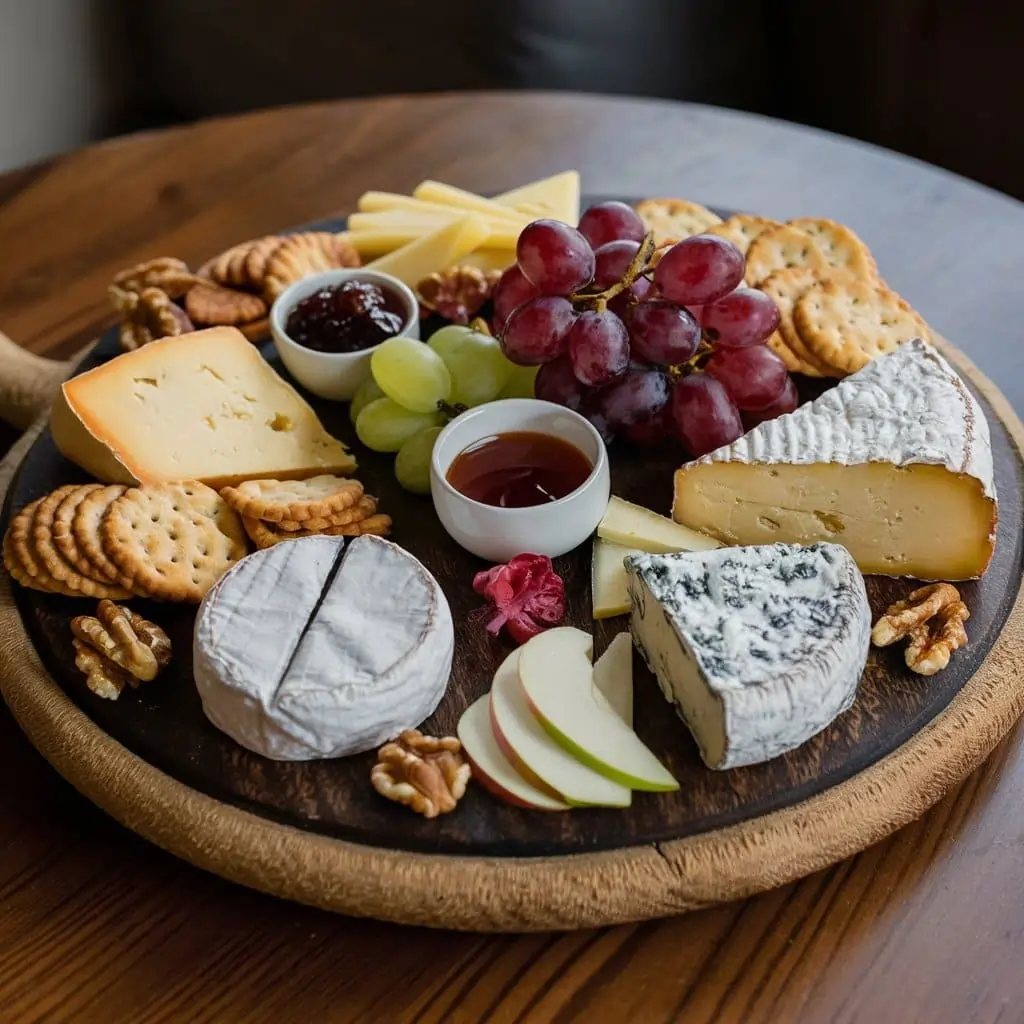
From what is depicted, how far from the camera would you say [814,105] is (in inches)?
150

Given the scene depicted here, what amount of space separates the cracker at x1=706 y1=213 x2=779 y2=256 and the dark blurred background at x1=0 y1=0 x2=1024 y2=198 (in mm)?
1409

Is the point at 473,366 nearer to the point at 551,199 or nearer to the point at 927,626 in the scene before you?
the point at 551,199

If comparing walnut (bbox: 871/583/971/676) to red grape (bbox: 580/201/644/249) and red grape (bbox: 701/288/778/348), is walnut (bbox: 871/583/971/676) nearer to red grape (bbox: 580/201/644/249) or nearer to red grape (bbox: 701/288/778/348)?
red grape (bbox: 701/288/778/348)

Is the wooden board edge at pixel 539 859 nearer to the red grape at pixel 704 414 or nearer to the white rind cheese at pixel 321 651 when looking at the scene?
the white rind cheese at pixel 321 651

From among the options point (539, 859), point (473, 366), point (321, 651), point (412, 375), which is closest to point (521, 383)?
point (473, 366)

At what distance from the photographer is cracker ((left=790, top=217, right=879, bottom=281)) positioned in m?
2.03

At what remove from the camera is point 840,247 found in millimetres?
2072

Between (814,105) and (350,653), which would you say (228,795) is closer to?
(350,653)

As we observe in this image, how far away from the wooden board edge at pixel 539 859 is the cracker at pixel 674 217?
1058mm

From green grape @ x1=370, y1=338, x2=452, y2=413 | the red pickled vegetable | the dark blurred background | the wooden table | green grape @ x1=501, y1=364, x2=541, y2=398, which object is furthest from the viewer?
the dark blurred background

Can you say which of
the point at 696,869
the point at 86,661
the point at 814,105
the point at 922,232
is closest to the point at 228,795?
the point at 86,661

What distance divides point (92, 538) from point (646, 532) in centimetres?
75

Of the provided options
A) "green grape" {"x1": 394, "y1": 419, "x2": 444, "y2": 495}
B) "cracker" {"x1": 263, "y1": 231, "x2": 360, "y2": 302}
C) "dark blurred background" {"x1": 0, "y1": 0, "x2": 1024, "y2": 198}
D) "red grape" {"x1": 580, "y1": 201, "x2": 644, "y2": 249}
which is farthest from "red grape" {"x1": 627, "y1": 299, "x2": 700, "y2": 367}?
"dark blurred background" {"x1": 0, "y1": 0, "x2": 1024, "y2": 198}

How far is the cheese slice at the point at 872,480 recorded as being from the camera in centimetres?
158
